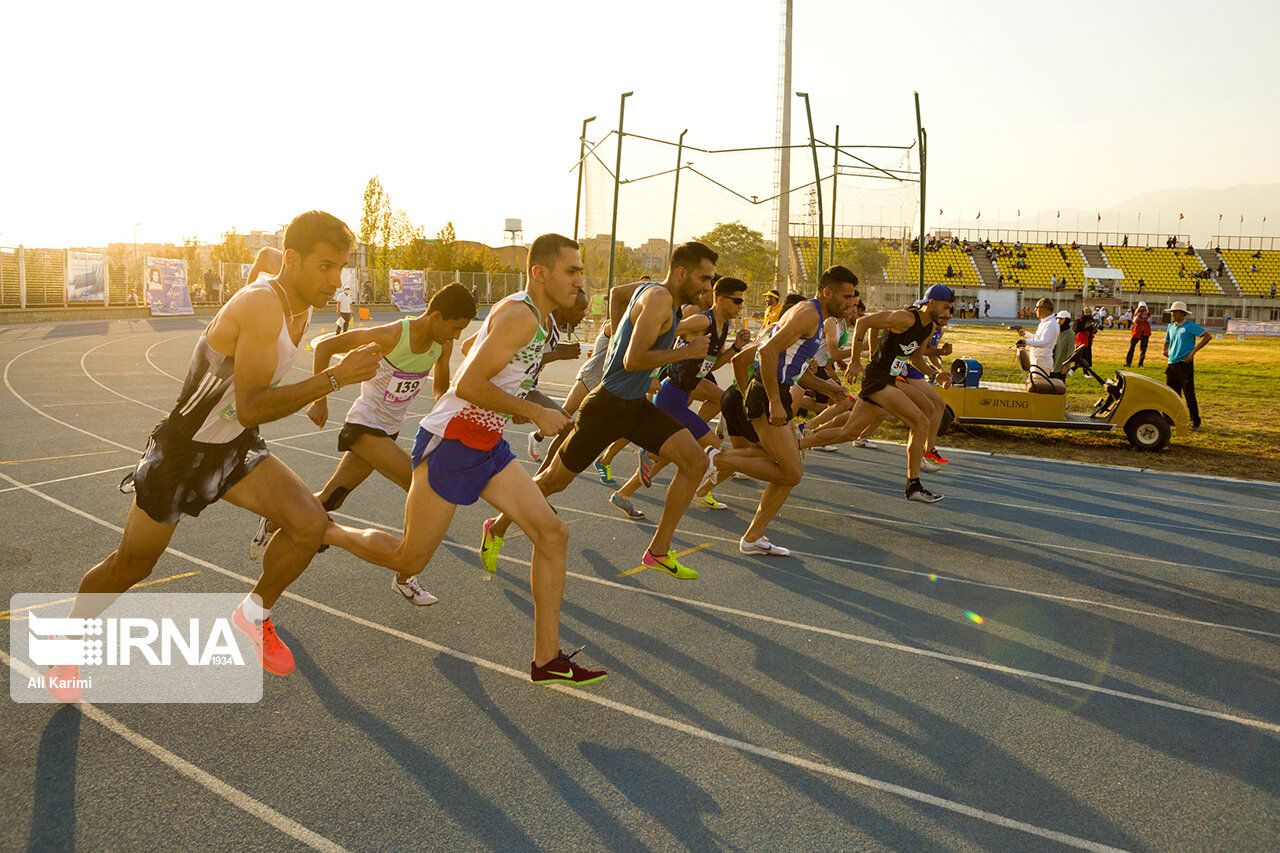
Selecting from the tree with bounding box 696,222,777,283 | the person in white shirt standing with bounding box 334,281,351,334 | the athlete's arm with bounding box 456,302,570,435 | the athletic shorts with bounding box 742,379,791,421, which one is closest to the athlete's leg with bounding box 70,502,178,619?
the athlete's arm with bounding box 456,302,570,435

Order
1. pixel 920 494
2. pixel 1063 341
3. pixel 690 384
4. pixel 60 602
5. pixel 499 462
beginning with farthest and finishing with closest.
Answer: pixel 1063 341
pixel 920 494
pixel 690 384
pixel 60 602
pixel 499 462

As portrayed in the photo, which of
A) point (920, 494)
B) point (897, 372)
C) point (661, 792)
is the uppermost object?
point (897, 372)

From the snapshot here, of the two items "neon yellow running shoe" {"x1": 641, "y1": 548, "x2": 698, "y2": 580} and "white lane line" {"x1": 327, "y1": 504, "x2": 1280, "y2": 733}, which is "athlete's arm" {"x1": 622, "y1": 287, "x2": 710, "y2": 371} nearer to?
"neon yellow running shoe" {"x1": 641, "y1": 548, "x2": 698, "y2": 580}

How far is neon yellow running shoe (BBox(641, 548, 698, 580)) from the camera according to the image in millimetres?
5625

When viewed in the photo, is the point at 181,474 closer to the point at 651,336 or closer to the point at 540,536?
the point at 540,536

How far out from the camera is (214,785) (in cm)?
311

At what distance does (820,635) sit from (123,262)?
37.6 meters

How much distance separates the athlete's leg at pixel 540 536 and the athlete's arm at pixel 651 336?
4.86 feet

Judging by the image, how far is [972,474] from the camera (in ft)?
32.2

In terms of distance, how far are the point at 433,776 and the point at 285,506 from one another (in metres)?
1.32

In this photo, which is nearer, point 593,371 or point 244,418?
point 244,418

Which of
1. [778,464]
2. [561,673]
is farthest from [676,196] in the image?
[561,673]

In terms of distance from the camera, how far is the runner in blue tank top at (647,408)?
5164 mm

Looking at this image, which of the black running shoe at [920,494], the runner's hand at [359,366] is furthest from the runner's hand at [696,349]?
the black running shoe at [920,494]
